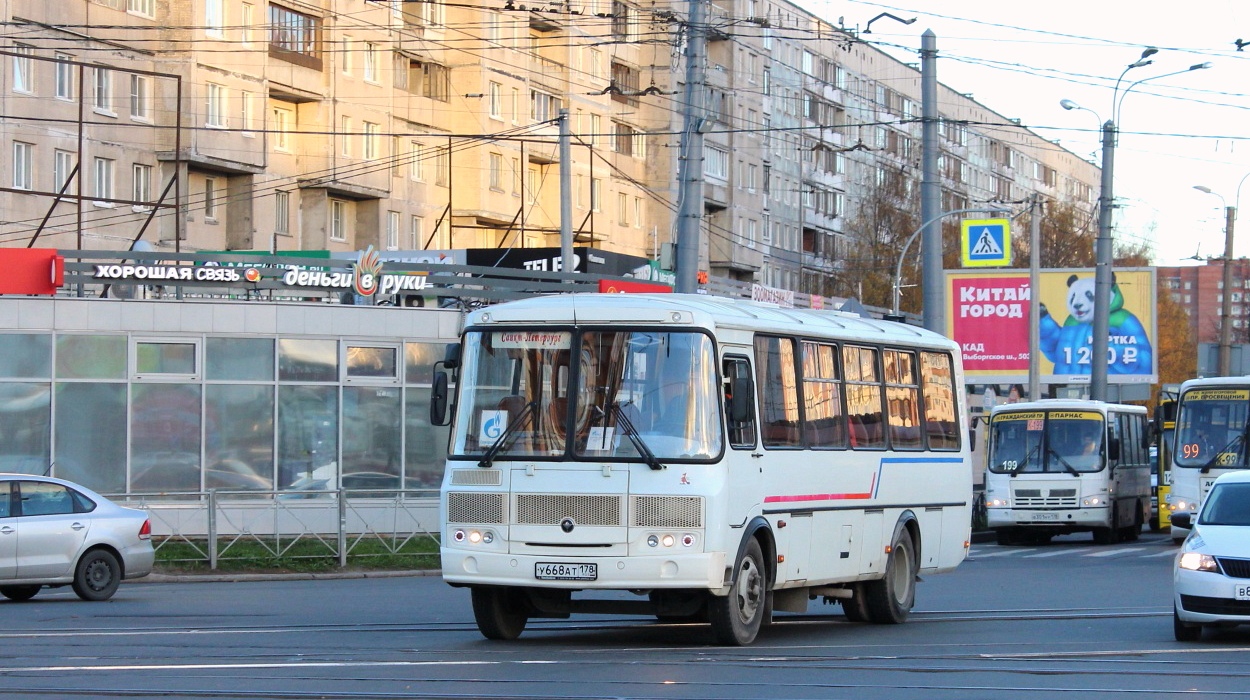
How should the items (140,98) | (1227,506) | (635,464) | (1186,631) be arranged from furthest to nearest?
(140,98)
(1227,506)
(1186,631)
(635,464)

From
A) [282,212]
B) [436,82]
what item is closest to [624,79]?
[436,82]

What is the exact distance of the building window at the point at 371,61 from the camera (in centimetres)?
5984

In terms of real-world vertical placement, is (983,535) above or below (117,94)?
below

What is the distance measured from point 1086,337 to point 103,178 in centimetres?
2944

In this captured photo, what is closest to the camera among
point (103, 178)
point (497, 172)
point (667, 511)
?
point (667, 511)

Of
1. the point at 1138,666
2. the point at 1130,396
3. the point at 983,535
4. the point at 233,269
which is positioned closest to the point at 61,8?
the point at 233,269

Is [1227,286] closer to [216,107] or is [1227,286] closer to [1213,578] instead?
[216,107]

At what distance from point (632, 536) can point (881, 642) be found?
8.36 feet

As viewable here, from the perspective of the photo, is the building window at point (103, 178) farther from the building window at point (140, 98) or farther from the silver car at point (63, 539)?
the silver car at point (63, 539)

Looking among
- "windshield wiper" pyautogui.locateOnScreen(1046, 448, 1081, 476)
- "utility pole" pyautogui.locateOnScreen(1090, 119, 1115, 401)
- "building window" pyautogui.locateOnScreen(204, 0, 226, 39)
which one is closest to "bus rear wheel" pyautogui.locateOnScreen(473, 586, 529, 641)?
"windshield wiper" pyautogui.locateOnScreen(1046, 448, 1081, 476)

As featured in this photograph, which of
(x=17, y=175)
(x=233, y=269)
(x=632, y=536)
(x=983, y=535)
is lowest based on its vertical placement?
(x=983, y=535)

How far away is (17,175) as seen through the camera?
47375 mm

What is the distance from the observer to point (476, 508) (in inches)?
556

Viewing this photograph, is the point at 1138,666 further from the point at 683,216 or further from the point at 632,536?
the point at 683,216
